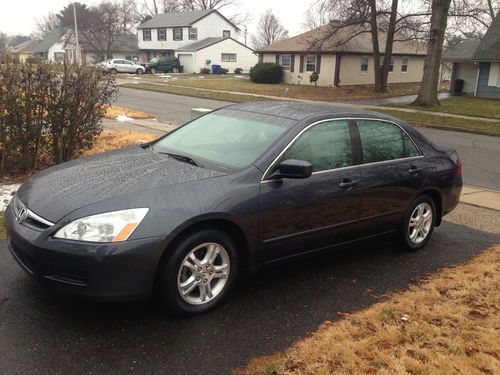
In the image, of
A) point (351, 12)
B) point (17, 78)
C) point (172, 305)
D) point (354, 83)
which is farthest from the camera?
point (354, 83)

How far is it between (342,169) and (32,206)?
258cm

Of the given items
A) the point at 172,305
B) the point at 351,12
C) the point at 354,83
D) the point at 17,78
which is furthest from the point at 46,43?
the point at 172,305

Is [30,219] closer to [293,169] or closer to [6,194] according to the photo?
[293,169]

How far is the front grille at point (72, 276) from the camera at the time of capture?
10.6 ft

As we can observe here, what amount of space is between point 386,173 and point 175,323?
250 centimetres

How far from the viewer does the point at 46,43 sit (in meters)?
71.7

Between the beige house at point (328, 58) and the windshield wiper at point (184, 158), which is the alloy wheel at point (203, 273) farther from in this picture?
the beige house at point (328, 58)

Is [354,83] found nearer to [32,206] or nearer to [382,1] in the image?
[382,1]

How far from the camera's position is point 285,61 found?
40.2m

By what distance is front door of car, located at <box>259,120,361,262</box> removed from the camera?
395cm

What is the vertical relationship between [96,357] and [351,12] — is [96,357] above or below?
below

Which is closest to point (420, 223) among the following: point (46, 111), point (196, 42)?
point (46, 111)

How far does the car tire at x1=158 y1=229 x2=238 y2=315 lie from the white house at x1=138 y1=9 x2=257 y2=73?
51.2 m

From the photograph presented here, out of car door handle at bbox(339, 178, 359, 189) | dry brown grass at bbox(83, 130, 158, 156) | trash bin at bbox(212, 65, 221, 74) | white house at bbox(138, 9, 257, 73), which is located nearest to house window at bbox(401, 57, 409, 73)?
white house at bbox(138, 9, 257, 73)
